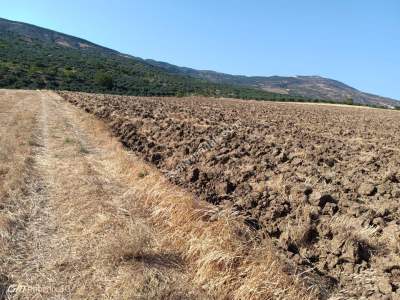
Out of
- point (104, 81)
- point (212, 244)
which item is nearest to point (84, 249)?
point (212, 244)

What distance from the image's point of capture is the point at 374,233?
6242 millimetres

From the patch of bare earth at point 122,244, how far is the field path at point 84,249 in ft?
0.04

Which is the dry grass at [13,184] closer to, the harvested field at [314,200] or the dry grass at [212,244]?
the dry grass at [212,244]

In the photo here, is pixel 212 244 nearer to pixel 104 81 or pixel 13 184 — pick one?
pixel 13 184

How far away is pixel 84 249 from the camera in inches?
242

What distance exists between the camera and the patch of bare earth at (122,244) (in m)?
5.18

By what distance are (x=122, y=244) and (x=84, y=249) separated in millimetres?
551

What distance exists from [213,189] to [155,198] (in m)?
1.44

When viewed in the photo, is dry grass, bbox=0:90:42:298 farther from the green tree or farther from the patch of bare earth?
the green tree

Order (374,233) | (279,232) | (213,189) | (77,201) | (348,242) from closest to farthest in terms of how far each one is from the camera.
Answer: (348,242), (374,233), (279,232), (77,201), (213,189)

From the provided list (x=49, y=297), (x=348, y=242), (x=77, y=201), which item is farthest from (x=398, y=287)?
(x=77, y=201)

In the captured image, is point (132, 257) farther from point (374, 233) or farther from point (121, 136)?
point (121, 136)

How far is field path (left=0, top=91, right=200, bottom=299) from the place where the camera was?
515cm

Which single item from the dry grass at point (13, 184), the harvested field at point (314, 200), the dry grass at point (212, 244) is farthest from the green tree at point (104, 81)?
the dry grass at point (212, 244)
